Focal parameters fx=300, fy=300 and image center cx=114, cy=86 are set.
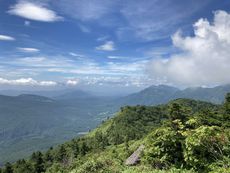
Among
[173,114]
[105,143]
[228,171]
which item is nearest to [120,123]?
[105,143]

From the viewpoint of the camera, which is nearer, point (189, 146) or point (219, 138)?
point (219, 138)

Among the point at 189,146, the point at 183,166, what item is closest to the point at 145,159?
the point at 183,166

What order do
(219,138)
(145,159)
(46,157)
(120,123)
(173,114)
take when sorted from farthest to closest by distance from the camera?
(120,123) → (46,157) → (173,114) → (145,159) → (219,138)

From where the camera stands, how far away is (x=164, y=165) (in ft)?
91.1

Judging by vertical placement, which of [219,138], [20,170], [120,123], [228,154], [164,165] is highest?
[219,138]

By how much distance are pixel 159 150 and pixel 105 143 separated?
433 feet

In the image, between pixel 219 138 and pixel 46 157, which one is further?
pixel 46 157

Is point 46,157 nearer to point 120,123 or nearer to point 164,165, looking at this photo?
point 120,123

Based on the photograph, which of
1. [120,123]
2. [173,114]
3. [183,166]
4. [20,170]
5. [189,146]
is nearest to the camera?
[189,146]

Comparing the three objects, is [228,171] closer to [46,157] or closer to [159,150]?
[159,150]

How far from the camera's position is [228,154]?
23203 mm

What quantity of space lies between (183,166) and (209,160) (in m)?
2.91

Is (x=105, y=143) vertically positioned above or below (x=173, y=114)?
below

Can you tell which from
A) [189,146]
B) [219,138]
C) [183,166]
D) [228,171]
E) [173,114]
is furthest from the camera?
[173,114]
